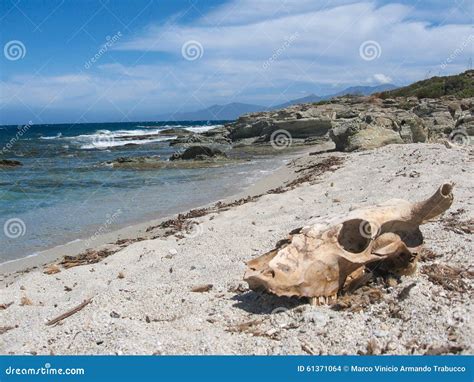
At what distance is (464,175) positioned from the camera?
10.8 m

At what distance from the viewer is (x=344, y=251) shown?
17.0 feet

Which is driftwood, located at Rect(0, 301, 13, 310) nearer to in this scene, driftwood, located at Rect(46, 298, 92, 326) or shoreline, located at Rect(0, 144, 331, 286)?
driftwood, located at Rect(46, 298, 92, 326)

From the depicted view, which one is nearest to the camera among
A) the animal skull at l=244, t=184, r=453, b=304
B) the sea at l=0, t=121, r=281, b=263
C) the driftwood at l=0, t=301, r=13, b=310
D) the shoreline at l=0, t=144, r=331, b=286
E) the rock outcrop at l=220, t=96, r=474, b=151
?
the animal skull at l=244, t=184, r=453, b=304

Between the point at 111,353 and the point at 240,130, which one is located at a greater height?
the point at 240,130

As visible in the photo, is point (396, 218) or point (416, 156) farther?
point (416, 156)

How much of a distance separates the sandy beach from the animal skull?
180mm

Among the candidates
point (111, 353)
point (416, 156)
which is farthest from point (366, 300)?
point (416, 156)

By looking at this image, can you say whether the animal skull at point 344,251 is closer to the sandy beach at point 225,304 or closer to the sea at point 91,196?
the sandy beach at point 225,304

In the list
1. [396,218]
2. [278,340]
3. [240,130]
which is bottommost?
[278,340]

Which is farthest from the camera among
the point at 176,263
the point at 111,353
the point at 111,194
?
the point at 111,194

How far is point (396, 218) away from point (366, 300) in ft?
3.24

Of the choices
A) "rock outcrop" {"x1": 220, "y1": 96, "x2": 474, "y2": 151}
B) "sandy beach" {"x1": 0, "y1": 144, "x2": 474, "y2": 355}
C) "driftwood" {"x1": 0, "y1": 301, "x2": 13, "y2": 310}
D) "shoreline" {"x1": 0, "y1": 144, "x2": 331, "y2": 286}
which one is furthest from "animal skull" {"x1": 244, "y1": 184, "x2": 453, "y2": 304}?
"rock outcrop" {"x1": 220, "y1": 96, "x2": 474, "y2": 151}

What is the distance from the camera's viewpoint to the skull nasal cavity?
5.39 metres

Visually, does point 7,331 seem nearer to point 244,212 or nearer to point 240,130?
point 244,212
